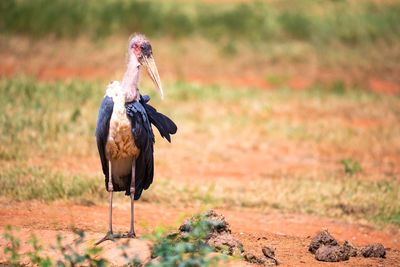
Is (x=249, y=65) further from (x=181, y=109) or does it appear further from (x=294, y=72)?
(x=181, y=109)

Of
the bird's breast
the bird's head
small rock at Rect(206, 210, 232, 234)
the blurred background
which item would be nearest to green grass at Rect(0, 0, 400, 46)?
the blurred background

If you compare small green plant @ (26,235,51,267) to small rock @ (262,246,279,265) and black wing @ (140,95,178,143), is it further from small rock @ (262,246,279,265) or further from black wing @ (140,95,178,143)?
small rock @ (262,246,279,265)

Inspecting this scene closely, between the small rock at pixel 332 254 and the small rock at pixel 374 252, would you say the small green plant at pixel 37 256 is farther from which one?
the small rock at pixel 374 252

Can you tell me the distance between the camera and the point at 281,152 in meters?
8.04

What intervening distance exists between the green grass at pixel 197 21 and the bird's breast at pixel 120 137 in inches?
425

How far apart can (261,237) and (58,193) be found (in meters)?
1.94

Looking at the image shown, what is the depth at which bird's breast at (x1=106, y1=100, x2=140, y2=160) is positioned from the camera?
3.76 metres

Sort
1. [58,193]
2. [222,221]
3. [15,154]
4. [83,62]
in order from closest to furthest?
1. [222,221]
2. [58,193]
3. [15,154]
4. [83,62]

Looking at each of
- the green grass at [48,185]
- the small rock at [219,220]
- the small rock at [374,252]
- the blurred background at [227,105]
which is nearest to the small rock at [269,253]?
the small rock at [219,220]

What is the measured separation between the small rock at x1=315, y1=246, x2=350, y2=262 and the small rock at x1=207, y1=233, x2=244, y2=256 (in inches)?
24.3

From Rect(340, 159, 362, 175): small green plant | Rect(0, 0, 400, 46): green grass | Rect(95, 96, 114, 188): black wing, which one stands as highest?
Rect(0, 0, 400, 46): green grass

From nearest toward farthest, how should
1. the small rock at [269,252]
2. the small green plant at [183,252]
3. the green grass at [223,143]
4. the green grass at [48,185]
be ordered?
the small green plant at [183,252], the small rock at [269,252], the green grass at [48,185], the green grass at [223,143]

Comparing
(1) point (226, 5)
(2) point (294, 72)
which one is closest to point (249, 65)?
(2) point (294, 72)

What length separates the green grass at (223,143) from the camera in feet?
18.6
